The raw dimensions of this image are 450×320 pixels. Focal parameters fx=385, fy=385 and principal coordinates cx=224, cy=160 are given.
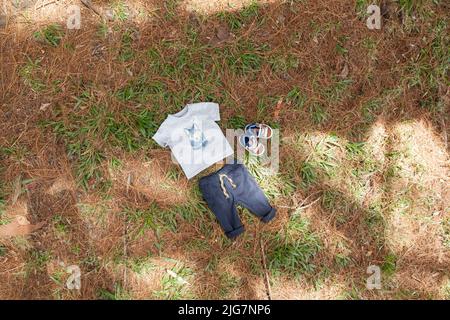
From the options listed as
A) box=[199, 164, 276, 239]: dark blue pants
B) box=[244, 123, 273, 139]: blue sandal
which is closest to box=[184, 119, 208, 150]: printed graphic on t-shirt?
box=[199, 164, 276, 239]: dark blue pants

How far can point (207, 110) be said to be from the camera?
307 centimetres

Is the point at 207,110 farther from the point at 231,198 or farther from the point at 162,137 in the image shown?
the point at 231,198

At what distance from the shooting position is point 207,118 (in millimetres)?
3061

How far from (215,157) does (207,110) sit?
380 mm

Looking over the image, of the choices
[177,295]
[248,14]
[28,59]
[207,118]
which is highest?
[248,14]

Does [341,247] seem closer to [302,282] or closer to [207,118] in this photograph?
[302,282]

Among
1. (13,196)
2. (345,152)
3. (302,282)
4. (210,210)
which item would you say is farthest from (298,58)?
(13,196)

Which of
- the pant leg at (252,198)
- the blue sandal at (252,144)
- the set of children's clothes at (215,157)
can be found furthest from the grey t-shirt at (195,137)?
the pant leg at (252,198)

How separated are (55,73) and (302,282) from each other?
8.35ft

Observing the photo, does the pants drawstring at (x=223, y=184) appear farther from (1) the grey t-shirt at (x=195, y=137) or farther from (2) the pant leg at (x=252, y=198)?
(1) the grey t-shirt at (x=195, y=137)

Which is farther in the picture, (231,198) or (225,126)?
(225,126)

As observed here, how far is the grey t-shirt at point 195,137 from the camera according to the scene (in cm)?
302

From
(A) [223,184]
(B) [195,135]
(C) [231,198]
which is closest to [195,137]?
(B) [195,135]

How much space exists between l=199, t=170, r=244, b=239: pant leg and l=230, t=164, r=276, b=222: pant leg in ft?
0.24
